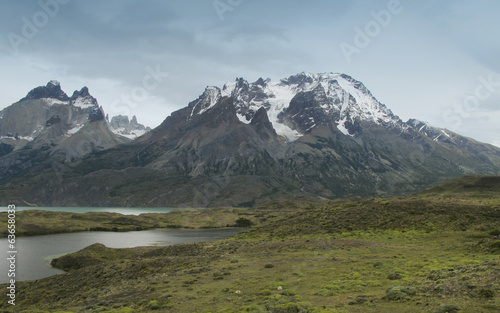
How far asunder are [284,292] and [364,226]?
1662 inches

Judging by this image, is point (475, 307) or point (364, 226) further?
point (364, 226)

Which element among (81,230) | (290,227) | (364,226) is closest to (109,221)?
(81,230)

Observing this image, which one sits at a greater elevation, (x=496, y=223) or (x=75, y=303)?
(x=496, y=223)

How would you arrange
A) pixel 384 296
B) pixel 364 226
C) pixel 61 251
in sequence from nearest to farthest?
pixel 384 296 → pixel 364 226 → pixel 61 251

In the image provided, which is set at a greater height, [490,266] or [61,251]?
[490,266]

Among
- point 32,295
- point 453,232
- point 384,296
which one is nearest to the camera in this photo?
point 384,296

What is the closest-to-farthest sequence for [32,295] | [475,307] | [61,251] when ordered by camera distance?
1. [475,307]
2. [32,295]
3. [61,251]

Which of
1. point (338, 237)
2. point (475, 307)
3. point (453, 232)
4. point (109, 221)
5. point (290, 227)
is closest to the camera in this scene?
point (475, 307)

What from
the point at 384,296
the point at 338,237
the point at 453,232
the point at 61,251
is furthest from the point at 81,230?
the point at 384,296

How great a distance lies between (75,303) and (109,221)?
560 ft

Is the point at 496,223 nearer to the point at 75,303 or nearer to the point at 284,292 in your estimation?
the point at 284,292

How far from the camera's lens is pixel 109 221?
197 meters

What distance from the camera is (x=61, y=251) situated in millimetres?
101500

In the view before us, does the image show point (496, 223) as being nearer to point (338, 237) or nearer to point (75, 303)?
point (338, 237)
